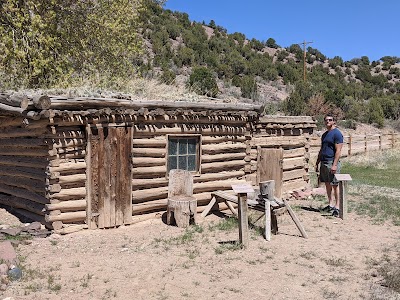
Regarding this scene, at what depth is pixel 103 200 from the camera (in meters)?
8.45

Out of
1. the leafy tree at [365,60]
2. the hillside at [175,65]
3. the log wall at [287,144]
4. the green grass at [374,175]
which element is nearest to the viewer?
the log wall at [287,144]

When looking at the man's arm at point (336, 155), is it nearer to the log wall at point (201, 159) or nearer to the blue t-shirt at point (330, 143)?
the blue t-shirt at point (330, 143)

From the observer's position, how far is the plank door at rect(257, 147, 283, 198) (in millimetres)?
11227

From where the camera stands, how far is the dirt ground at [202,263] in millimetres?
5711

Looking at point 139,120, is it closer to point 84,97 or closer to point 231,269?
point 84,97

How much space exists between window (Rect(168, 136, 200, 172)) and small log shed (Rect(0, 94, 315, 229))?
0.02 meters

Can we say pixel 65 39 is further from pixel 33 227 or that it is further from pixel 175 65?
pixel 175 65

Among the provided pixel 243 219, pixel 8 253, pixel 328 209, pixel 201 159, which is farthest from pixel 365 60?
pixel 8 253

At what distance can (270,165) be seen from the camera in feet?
37.5

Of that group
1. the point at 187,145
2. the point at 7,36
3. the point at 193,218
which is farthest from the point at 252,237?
the point at 7,36

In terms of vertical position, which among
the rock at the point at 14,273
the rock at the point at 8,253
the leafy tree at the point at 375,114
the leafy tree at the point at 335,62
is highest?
the leafy tree at the point at 335,62

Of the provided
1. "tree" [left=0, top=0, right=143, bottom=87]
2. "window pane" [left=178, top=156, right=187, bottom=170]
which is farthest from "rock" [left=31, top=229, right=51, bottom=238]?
"tree" [left=0, top=0, right=143, bottom=87]

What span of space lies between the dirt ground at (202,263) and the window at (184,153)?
4.62ft

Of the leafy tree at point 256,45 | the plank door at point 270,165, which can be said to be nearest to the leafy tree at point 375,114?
the leafy tree at point 256,45
